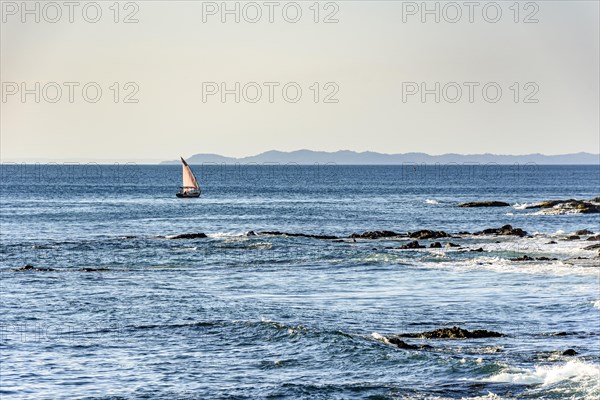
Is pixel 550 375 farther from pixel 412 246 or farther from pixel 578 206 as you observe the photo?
pixel 578 206

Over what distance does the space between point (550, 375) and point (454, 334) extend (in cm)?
626

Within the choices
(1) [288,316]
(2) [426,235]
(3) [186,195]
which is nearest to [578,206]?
(2) [426,235]

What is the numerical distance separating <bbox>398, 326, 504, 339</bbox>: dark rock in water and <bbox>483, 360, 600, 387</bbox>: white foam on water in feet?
Result: 16.7

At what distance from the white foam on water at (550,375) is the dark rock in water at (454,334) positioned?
508 centimetres

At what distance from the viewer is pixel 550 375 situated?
27891 mm

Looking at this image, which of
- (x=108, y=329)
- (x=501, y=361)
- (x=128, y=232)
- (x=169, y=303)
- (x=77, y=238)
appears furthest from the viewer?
(x=128, y=232)

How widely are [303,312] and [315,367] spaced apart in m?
9.38

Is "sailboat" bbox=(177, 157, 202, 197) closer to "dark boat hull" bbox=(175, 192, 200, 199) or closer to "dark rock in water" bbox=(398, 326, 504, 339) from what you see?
"dark boat hull" bbox=(175, 192, 200, 199)

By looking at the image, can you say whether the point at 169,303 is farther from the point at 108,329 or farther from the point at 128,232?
the point at 128,232

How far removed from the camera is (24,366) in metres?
30.2

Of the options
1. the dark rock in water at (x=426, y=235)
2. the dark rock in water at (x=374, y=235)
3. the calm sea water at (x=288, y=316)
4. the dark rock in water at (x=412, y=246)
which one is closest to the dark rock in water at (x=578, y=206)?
the calm sea water at (x=288, y=316)

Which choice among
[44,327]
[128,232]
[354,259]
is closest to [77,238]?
[128,232]

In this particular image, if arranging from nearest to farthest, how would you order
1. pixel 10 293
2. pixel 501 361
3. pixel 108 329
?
pixel 501 361 → pixel 108 329 → pixel 10 293

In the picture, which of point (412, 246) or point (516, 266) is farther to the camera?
point (412, 246)
